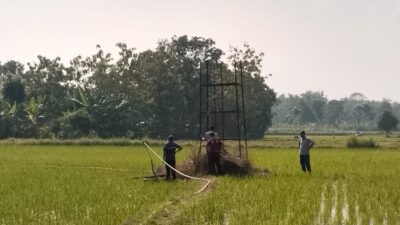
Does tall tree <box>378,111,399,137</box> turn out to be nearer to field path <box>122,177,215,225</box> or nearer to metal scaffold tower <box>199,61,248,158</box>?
metal scaffold tower <box>199,61,248,158</box>

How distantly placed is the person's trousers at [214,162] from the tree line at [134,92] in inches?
1106

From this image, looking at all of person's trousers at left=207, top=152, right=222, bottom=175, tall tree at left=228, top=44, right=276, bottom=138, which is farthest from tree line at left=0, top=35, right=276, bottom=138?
person's trousers at left=207, top=152, right=222, bottom=175

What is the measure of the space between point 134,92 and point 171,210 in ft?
152

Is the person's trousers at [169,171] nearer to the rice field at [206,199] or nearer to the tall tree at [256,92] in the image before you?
the rice field at [206,199]

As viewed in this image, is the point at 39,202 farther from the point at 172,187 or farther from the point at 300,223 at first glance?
the point at 300,223

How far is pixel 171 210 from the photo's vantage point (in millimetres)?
8812

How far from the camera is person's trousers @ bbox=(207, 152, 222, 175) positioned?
1461 cm

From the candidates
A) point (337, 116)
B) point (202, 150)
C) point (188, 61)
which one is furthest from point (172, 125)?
point (337, 116)

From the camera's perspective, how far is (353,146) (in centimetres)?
3234

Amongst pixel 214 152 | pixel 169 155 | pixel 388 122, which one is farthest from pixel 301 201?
pixel 388 122

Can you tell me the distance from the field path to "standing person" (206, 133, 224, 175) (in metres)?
3.28

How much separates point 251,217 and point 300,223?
838 mm

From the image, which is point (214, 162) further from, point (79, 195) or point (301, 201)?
point (301, 201)

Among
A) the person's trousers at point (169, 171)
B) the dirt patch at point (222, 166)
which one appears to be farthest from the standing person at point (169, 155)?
the dirt patch at point (222, 166)
